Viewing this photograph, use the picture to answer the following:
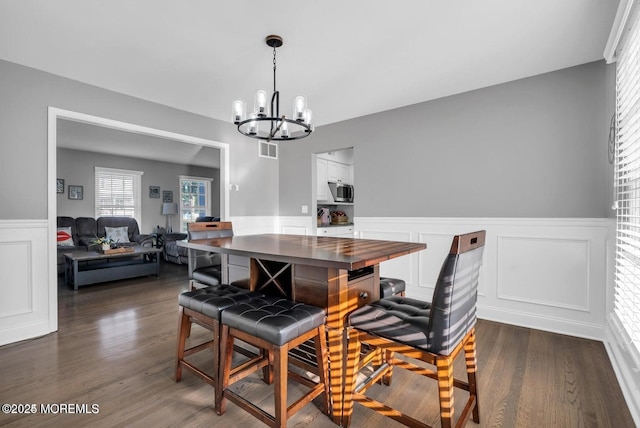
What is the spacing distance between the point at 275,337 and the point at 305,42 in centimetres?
212

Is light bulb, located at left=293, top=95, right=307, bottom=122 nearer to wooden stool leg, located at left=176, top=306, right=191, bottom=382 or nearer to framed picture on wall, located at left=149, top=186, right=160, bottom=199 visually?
wooden stool leg, located at left=176, top=306, right=191, bottom=382

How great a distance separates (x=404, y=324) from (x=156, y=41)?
2.64m

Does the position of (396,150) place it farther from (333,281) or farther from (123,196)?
(123,196)

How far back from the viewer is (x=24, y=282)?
2.64m

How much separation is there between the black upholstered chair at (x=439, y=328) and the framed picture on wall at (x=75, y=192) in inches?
287

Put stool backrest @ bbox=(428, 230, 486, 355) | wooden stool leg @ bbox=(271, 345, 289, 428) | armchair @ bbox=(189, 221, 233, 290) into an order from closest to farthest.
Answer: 1. stool backrest @ bbox=(428, 230, 486, 355)
2. wooden stool leg @ bbox=(271, 345, 289, 428)
3. armchair @ bbox=(189, 221, 233, 290)

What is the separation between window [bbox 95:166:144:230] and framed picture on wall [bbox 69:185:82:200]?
0.32 metres

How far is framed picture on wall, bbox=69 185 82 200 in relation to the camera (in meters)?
6.30

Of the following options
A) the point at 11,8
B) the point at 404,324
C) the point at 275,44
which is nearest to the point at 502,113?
the point at 275,44

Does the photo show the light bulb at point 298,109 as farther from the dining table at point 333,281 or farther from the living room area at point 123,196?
the living room area at point 123,196

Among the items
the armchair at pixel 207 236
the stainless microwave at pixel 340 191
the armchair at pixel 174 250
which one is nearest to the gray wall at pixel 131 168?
the armchair at pixel 174 250

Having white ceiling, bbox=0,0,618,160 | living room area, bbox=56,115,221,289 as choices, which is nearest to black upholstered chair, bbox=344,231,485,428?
white ceiling, bbox=0,0,618,160

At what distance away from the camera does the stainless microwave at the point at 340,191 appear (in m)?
5.43

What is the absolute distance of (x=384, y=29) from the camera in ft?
7.06
